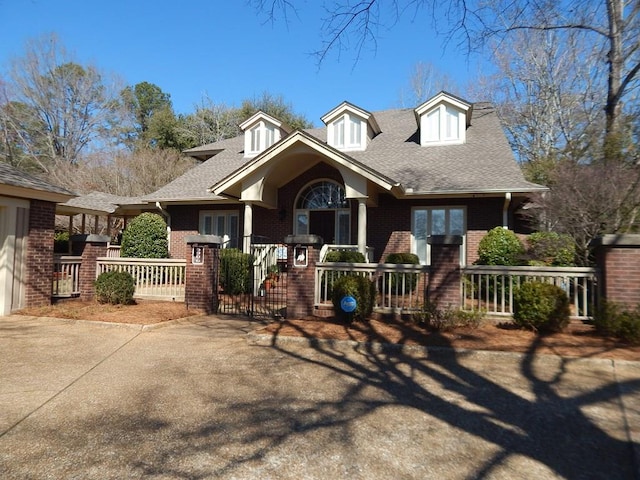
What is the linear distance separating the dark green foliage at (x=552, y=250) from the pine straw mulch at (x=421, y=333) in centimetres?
352

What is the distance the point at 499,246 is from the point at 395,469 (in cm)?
967

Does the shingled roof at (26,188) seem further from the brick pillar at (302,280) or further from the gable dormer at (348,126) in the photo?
the gable dormer at (348,126)

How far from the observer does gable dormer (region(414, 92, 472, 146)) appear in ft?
49.2

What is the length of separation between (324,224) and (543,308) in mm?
8884

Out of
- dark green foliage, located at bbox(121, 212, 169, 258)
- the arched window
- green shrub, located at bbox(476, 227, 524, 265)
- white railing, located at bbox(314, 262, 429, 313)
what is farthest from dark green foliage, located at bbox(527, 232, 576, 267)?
dark green foliage, located at bbox(121, 212, 169, 258)

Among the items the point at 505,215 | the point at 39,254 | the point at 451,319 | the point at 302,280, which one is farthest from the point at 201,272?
the point at 505,215

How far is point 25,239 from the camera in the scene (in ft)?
30.3

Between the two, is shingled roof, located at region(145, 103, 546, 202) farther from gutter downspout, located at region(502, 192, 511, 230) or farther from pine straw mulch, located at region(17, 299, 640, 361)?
pine straw mulch, located at region(17, 299, 640, 361)

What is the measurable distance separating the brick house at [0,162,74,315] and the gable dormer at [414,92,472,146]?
1150 cm

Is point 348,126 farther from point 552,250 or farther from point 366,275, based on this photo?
point 366,275

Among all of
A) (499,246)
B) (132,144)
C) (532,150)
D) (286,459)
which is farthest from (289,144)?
(132,144)

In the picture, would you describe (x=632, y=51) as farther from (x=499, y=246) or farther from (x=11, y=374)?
(x=11, y=374)

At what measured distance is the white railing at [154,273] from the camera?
35.9ft

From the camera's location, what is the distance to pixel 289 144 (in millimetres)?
12328
